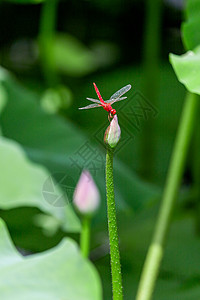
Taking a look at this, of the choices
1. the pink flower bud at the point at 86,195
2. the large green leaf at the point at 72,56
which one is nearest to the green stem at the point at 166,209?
the pink flower bud at the point at 86,195

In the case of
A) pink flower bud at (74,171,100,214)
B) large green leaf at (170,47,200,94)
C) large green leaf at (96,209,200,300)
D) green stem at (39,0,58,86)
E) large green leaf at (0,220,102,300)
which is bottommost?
large green leaf at (96,209,200,300)

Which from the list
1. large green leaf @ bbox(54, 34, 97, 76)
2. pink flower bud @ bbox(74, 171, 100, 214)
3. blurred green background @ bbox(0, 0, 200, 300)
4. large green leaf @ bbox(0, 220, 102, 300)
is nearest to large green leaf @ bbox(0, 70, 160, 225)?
blurred green background @ bbox(0, 0, 200, 300)

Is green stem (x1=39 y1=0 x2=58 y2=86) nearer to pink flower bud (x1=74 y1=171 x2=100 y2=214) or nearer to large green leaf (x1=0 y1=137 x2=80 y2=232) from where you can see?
large green leaf (x1=0 y1=137 x2=80 y2=232)

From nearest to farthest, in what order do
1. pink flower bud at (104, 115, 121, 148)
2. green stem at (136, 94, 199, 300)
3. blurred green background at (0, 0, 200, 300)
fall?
1. pink flower bud at (104, 115, 121, 148)
2. green stem at (136, 94, 199, 300)
3. blurred green background at (0, 0, 200, 300)

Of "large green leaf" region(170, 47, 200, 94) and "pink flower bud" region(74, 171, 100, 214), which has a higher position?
"large green leaf" region(170, 47, 200, 94)

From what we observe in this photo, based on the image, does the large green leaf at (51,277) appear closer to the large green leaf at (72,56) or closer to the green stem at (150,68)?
the green stem at (150,68)

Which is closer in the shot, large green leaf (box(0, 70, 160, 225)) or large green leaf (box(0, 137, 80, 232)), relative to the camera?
large green leaf (box(0, 137, 80, 232))

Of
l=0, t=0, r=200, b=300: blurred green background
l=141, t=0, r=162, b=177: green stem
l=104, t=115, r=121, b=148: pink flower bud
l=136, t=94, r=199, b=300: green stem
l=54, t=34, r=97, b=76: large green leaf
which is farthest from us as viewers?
l=54, t=34, r=97, b=76: large green leaf
